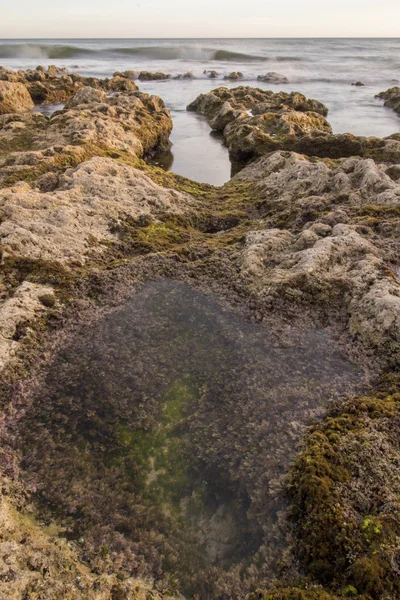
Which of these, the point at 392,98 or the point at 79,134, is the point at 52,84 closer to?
the point at 79,134

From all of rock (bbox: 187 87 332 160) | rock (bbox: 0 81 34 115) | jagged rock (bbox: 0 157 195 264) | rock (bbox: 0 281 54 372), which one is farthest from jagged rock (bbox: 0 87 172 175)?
rock (bbox: 0 81 34 115)

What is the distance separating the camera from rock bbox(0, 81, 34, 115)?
98.4 feet

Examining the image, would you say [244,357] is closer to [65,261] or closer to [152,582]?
[152,582]

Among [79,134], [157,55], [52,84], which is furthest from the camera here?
[157,55]

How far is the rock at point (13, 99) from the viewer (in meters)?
30.0

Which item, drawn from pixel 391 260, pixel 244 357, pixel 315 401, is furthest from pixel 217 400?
pixel 391 260

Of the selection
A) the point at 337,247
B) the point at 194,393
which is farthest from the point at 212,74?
the point at 194,393

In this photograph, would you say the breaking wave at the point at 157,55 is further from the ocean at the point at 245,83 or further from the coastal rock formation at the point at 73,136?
the coastal rock formation at the point at 73,136

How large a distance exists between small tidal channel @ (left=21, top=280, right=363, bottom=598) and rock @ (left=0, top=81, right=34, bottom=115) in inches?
1213

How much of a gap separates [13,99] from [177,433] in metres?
35.8

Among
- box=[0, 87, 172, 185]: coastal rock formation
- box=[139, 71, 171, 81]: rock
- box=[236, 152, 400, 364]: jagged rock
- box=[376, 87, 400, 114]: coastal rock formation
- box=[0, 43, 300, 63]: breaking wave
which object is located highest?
box=[0, 43, 300, 63]: breaking wave

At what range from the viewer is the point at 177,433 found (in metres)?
6.13

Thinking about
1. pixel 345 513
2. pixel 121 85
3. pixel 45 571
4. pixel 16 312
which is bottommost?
pixel 45 571

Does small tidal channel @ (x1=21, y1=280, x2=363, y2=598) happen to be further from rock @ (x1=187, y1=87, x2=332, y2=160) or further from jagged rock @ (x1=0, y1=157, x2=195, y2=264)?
rock @ (x1=187, y1=87, x2=332, y2=160)
